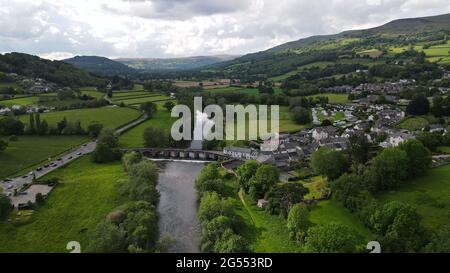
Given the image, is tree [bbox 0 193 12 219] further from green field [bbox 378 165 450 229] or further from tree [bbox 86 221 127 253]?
green field [bbox 378 165 450 229]

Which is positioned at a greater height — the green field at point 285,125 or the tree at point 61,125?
the tree at point 61,125

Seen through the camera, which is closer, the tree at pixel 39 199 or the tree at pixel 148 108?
the tree at pixel 39 199

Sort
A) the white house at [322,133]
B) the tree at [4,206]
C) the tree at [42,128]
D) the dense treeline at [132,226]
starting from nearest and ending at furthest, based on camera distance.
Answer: the dense treeline at [132,226]
the tree at [4,206]
the white house at [322,133]
the tree at [42,128]

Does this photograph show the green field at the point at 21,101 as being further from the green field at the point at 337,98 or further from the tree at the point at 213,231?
the green field at the point at 337,98

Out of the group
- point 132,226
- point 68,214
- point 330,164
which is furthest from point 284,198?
point 68,214

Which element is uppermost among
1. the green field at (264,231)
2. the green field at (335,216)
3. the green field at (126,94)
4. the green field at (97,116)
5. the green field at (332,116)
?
the green field at (126,94)

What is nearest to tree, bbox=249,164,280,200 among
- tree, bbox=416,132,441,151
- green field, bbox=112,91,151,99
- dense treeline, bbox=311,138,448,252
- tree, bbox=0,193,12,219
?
dense treeline, bbox=311,138,448,252

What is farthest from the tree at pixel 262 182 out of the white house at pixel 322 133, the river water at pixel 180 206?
the white house at pixel 322 133
